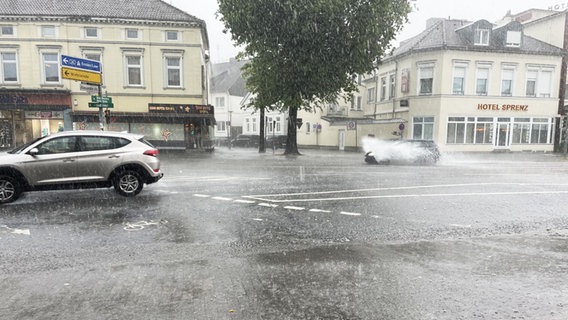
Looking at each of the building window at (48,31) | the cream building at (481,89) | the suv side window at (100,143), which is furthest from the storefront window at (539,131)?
the building window at (48,31)

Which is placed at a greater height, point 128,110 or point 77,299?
point 128,110

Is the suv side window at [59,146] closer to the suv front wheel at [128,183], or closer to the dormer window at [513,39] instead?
the suv front wheel at [128,183]

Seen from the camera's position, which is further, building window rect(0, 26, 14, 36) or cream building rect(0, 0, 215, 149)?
cream building rect(0, 0, 215, 149)

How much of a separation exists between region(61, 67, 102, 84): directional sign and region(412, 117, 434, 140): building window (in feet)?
81.1

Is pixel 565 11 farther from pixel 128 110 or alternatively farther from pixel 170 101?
pixel 128 110

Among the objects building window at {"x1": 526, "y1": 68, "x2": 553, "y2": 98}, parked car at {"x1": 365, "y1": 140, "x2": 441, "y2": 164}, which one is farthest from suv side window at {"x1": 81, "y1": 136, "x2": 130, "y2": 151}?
building window at {"x1": 526, "y1": 68, "x2": 553, "y2": 98}

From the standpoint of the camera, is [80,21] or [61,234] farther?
[80,21]

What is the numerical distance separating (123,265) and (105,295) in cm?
85

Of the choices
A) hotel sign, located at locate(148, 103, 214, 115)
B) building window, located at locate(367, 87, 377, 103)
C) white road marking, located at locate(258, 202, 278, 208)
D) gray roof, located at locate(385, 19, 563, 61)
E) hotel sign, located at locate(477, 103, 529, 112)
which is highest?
gray roof, located at locate(385, 19, 563, 61)

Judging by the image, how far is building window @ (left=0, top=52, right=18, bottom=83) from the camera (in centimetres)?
2514

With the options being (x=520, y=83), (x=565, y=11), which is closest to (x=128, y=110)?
(x=520, y=83)

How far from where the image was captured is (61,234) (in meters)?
5.80

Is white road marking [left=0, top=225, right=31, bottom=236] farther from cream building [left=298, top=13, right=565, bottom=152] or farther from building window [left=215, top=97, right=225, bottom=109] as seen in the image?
building window [left=215, top=97, right=225, bottom=109]

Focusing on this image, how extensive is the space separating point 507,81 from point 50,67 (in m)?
36.2
